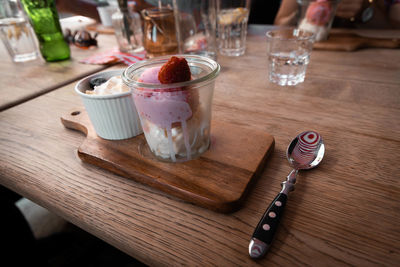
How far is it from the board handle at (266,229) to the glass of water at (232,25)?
2.40 ft

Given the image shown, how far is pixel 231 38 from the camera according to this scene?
0.95 m

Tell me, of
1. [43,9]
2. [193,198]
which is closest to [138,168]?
[193,198]

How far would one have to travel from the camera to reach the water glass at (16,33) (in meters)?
0.98

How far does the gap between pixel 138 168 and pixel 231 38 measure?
2.38 feet

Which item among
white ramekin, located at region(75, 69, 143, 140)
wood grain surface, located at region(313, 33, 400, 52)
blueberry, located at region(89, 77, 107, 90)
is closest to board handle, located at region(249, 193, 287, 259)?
white ramekin, located at region(75, 69, 143, 140)

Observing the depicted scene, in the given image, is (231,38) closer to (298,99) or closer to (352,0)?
(298,99)

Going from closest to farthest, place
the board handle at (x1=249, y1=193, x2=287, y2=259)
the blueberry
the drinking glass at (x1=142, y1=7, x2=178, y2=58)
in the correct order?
the board handle at (x1=249, y1=193, x2=287, y2=259) < the blueberry < the drinking glass at (x1=142, y1=7, x2=178, y2=58)

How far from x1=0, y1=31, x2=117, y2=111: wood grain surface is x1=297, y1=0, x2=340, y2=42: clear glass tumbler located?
0.80m

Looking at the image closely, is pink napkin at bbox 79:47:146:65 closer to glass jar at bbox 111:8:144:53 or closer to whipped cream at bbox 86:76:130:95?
glass jar at bbox 111:8:144:53

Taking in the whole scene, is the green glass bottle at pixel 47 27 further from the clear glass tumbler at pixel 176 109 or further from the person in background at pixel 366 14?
the person in background at pixel 366 14

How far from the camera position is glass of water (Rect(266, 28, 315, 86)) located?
0.69 m

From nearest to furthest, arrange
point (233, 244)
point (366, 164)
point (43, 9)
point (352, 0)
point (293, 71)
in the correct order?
point (233, 244) < point (366, 164) < point (293, 71) < point (43, 9) < point (352, 0)

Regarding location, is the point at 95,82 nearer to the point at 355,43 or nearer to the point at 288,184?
the point at 288,184

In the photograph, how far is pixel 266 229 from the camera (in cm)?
28
